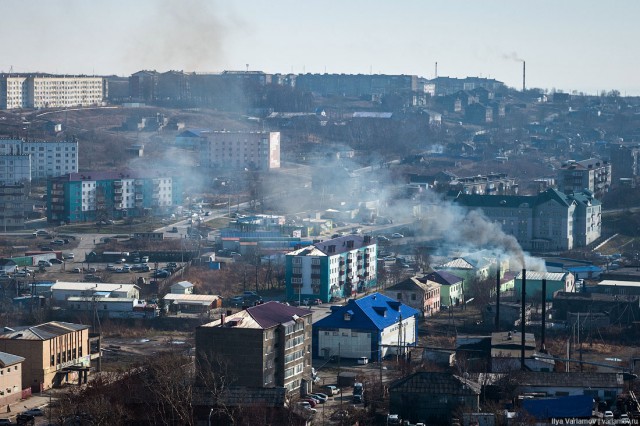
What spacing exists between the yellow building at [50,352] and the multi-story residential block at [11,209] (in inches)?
359

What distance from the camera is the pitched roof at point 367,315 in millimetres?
11578

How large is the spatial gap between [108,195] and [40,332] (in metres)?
10.2

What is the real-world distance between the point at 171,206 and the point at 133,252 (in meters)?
4.29

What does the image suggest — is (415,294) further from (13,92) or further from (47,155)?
(13,92)

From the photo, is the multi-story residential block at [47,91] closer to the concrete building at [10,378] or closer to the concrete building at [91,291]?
the concrete building at [91,291]

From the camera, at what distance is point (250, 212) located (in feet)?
69.9

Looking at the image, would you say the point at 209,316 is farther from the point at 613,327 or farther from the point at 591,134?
the point at 591,134

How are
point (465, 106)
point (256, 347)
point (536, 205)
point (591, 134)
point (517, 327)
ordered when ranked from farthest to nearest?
point (465, 106)
point (591, 134)
point (536, 205)
point (517, 327)
point (256, 347)

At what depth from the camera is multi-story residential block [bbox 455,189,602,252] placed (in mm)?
18828

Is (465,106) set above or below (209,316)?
above

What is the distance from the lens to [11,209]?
1978 cm

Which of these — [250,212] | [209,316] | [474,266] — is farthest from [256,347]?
[250,212]

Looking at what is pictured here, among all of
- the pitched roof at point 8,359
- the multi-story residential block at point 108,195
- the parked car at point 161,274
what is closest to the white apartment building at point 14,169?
the multi-story residential block at point 108,195

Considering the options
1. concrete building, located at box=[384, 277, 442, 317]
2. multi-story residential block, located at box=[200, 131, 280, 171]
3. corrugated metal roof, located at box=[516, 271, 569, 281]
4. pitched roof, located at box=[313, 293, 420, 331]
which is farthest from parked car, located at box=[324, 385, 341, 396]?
multi-story residential block, located at box=[200, 131, 280, 171]
